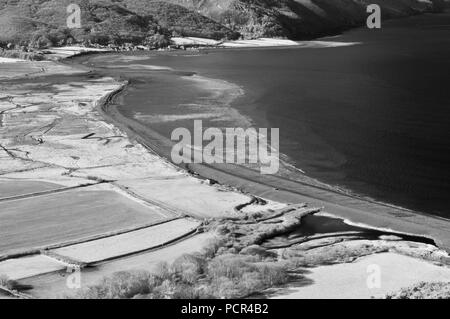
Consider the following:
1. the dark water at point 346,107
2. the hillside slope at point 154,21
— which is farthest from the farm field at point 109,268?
the hillside slope at point 154,21

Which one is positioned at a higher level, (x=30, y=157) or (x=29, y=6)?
(x=29, y=6)

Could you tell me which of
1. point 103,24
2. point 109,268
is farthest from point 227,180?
point 103,24

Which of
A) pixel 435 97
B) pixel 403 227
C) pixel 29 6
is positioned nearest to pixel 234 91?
pixel 435 97

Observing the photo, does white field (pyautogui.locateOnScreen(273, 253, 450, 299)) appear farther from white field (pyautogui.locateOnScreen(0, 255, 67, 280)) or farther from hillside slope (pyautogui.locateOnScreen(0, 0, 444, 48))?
hillside slope (pyautogui.locateOnScreen(0, 0, 444, 48))

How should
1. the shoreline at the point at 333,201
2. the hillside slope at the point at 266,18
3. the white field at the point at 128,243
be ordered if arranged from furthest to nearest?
the hillside slope at the point at 266,18 → the shoreline at the point at 333,201 → the white field at the point at 128,243

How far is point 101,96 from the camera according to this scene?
3346 inches

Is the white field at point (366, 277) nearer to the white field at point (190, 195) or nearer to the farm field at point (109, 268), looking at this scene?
the farm field at point (109, 268)

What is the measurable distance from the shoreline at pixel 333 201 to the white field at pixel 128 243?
7.89 meters

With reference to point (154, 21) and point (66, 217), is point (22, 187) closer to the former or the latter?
point (66, 217)

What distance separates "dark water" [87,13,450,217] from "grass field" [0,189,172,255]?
1363 centimetres

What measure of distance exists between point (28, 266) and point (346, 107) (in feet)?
154

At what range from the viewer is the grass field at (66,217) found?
118 feet

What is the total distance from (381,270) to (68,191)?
21.7m

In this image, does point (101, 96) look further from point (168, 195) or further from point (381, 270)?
point (381, 270)
